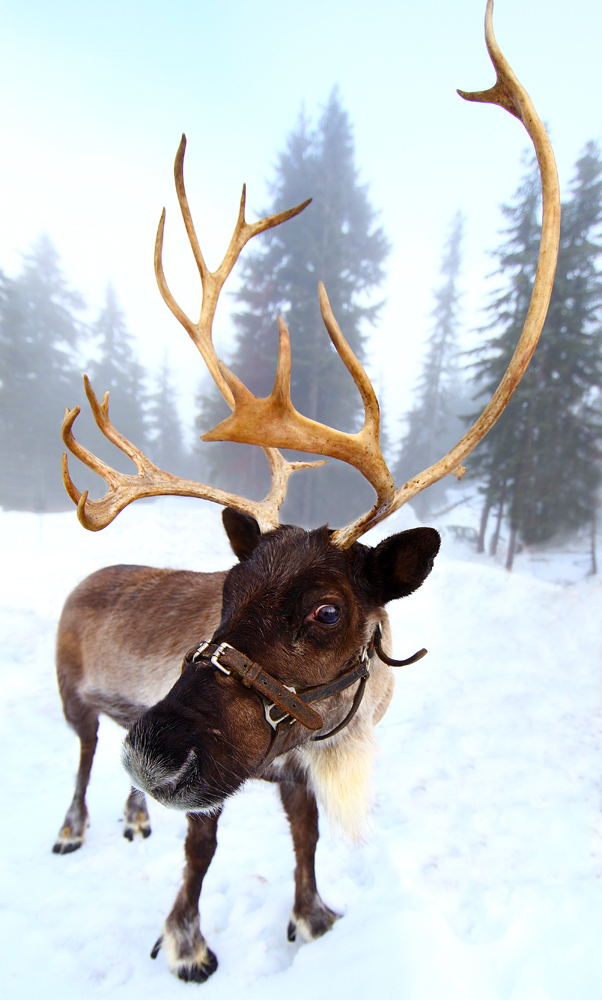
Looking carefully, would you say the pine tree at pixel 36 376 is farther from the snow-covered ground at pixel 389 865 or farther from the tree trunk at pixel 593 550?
the tree trunk at pixel 593 550

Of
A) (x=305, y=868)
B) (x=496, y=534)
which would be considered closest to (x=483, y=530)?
(x=496, y=534)

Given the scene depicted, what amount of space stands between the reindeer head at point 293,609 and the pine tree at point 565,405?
30.4 ft

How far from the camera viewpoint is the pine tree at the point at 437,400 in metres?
20.3

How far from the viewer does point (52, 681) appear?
18.6ft

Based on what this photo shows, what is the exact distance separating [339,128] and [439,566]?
856 inches

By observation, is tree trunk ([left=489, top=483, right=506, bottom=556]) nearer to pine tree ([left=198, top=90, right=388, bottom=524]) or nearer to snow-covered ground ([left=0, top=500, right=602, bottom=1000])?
snow-covered ground ([left=0, top=500, right=602, bottom=1000])

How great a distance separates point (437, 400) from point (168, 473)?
22.5m

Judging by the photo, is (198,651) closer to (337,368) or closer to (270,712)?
(270,712)

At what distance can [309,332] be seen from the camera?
15617 millimetres

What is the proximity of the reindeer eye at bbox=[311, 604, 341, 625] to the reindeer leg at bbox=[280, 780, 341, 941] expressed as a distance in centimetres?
146

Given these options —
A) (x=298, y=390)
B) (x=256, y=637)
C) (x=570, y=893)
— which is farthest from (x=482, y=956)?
(x=298, y=390)

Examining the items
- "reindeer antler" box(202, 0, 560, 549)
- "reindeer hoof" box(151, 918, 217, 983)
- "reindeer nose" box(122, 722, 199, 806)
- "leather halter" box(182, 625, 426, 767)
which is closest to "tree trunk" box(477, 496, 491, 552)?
"reindeer antler" box(202, 0, 560, 549)

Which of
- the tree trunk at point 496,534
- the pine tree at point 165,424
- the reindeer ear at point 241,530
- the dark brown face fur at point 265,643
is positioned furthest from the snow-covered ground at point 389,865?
the pine tree at point 165,424

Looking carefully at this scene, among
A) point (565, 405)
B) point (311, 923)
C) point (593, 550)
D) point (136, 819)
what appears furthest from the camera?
point (565, 405)
